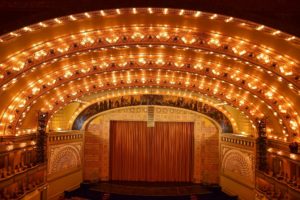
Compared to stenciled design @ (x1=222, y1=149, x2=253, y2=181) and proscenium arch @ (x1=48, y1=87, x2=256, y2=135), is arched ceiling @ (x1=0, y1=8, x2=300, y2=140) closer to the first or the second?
proscenium arch @ (x1=48, y1=87, x2=256, y2=135)

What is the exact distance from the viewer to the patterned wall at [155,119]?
25453 millimetres

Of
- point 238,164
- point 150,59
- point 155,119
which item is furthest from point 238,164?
point 150,59

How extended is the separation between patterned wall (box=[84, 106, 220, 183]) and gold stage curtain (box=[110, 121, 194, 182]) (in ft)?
2.20

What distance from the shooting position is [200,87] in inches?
805

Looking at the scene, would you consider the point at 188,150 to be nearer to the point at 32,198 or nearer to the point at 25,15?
the point at 32,198

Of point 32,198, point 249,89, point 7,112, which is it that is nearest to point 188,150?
point 249,89

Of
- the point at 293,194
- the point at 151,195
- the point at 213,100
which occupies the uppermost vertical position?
the point at 213,100

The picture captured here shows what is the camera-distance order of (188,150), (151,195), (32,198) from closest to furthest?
(32,198)
(151,195)
(188,150)

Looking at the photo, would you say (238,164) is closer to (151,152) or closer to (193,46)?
(151,152)

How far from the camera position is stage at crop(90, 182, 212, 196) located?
74.3 feet

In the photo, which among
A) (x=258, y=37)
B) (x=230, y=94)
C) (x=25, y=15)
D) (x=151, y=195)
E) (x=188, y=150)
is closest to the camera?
(x=25, y=15)

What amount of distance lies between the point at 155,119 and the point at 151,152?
2899 mm

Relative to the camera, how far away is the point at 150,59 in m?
15.9

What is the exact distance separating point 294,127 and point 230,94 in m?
4.65
